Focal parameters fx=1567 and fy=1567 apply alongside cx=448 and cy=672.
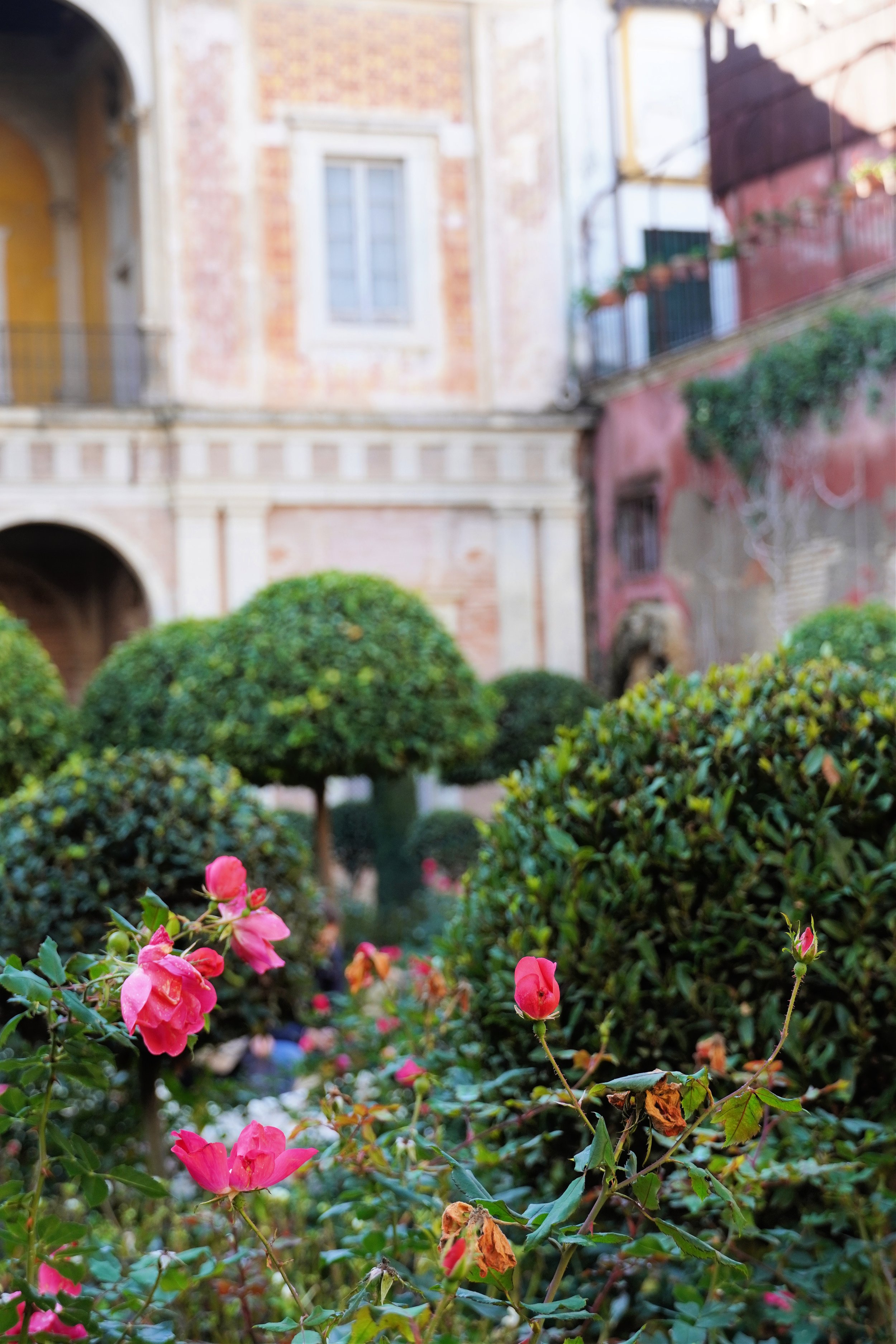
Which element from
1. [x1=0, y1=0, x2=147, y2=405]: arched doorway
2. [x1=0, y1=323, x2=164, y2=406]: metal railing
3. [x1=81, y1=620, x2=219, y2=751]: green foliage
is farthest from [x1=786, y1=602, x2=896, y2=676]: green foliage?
[x1=0, y1=0, x2=147, y2=405]: arched doorway

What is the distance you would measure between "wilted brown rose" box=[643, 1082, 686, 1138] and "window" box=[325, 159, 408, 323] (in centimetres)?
1381

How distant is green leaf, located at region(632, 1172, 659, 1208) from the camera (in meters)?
1.39

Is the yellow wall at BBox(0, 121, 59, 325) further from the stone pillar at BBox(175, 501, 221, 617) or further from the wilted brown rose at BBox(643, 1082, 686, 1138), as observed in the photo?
the wilted brown rose at BBox(643, 1082, 686, 1138)

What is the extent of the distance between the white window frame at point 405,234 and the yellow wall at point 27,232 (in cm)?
324

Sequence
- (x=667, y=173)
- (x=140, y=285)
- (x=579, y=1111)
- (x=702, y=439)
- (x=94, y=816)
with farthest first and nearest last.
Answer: (x=667, y=173), (x=140, y=285), (x=702, y=439), (x=94, y=816), (x=579, y=1111)

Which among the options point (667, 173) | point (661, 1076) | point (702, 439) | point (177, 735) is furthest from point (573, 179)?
point (661, 1076)

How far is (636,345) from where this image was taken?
15.0 m

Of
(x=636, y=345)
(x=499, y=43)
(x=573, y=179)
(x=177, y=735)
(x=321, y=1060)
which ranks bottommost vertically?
(x=321, y=1060)

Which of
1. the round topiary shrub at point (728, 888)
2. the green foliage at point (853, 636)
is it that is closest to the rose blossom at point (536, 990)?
the round topiary shrub at point (728, 888)

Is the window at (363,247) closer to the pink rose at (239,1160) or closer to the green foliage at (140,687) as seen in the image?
the green foliage at (140,687)

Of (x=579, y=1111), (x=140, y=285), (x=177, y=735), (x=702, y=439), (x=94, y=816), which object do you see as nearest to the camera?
(x=579, y=1111)

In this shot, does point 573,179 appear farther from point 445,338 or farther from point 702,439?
point 702,439

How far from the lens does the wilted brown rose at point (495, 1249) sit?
1277mm

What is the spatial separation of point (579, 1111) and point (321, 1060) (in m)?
3.49
